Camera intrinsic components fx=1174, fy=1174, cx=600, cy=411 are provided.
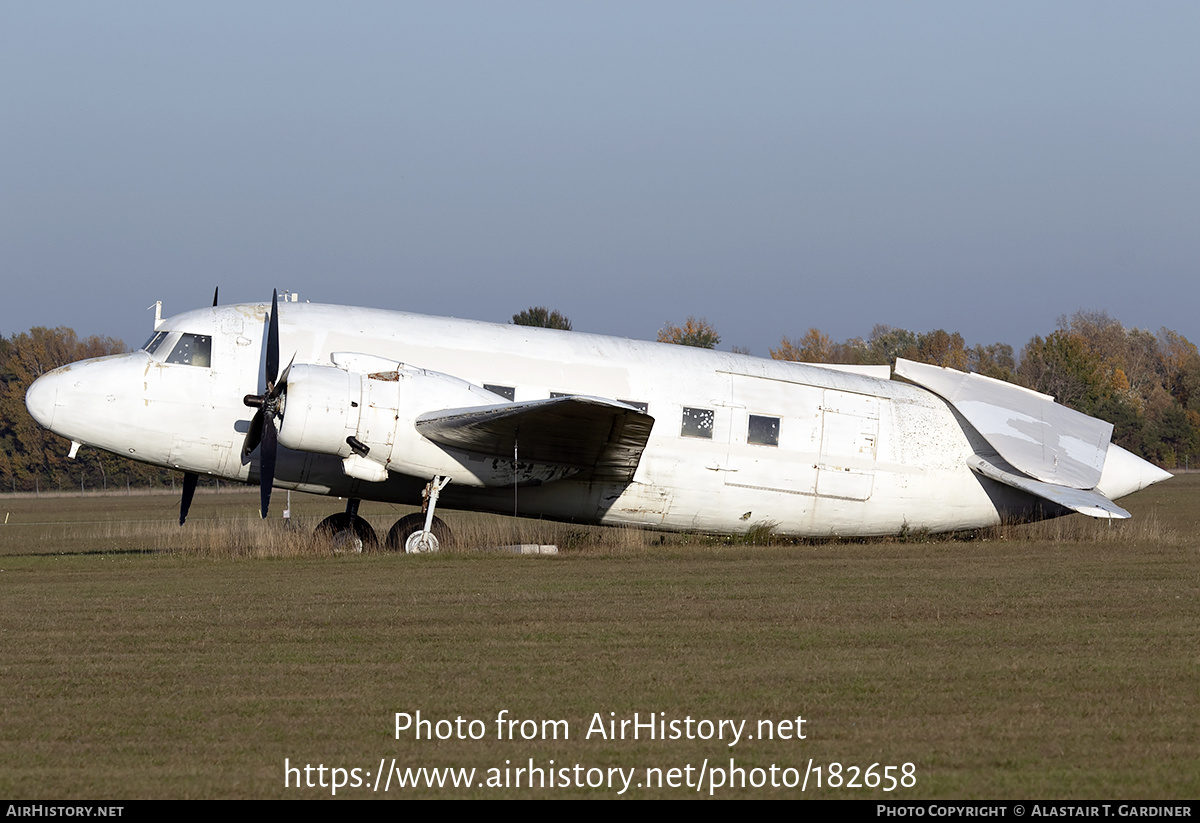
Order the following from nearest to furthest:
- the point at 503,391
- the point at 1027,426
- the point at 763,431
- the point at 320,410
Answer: the point at 320,410 < the point at 503,391 < the point at 763,431 < the point at 1027,426

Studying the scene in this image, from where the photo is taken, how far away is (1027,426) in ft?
69.9

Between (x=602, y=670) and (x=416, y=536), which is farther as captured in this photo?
(x=416, y=536)

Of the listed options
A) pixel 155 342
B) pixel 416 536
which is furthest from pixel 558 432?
pixel 155 342

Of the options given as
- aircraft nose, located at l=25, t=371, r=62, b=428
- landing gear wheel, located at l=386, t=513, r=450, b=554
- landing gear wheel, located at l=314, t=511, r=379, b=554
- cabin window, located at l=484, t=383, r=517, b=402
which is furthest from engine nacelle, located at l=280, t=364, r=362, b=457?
aircraft nose, located at l=25, t=371, r=62, b=428

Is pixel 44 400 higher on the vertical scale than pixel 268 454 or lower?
higher

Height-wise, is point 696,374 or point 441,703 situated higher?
point 696,374

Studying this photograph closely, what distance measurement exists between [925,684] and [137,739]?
5.15 meters

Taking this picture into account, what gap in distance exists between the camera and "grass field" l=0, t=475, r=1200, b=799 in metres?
6.20

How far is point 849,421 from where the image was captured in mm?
19969

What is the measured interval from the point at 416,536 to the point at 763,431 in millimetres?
5892

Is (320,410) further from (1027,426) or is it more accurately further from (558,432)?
(1027,426)

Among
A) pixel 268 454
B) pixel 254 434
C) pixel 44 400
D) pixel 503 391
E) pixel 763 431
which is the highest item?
pixel 503 391
